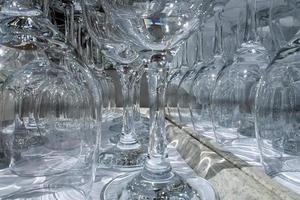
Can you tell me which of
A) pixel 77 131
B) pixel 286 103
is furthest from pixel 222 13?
pixel 77 131

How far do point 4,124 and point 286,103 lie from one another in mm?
342

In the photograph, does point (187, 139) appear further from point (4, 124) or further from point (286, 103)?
point (4, 124)

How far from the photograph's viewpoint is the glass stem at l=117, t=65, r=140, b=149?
476 millimetres

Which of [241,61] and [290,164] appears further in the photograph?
[241,61]

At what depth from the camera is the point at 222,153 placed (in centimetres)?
36

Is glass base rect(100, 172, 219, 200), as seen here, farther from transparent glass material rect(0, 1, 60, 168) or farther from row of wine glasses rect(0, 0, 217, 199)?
transparent glass material rect(0, 1, 60, 168)

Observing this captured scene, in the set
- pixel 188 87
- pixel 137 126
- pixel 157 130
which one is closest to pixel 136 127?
pixel 137 126

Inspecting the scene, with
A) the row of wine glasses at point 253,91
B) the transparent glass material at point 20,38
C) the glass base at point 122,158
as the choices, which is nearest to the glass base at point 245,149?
the row of wine glasses at point 253,91

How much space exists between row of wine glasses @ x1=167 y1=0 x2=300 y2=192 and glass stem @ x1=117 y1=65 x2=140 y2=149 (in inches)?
4.4

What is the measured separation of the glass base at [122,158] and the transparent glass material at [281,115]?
159mm

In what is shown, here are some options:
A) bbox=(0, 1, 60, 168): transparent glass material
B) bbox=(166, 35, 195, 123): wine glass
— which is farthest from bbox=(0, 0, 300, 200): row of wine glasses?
bbox=(166, 35, 195, 123): wine glass

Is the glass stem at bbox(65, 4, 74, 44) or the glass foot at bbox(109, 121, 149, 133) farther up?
the glass stem at bbox(65, 4, 74, 44)

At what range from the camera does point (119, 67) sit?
0.52 meters

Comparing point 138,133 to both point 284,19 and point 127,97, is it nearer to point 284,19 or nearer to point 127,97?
point 127,97
